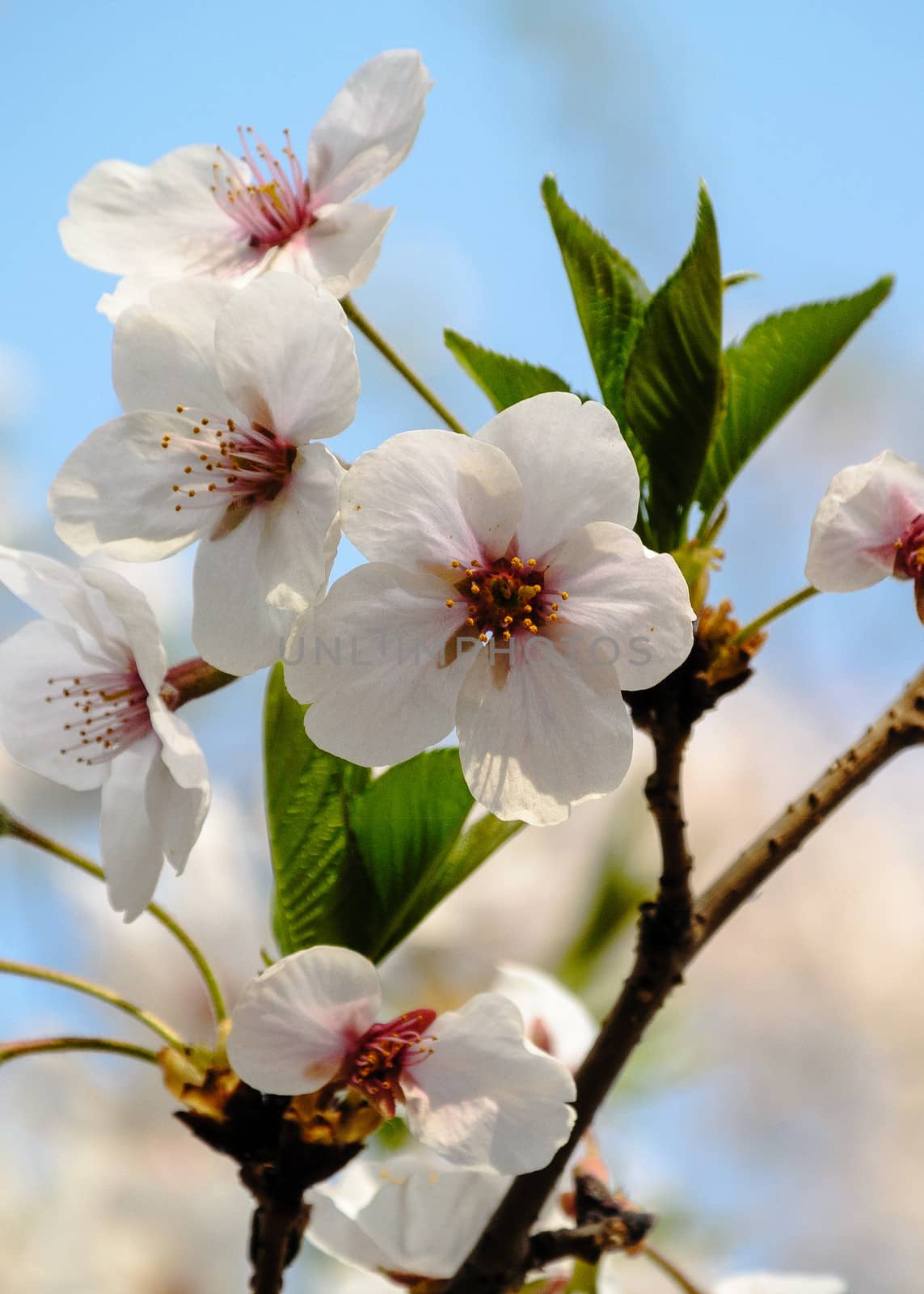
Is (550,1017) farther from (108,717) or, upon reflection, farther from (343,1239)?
(108,717)

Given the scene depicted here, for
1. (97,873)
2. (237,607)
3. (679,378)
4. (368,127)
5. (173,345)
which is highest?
(368,127)

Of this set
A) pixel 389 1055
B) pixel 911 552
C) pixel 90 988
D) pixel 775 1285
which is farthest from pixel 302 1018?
pixel 775 1285

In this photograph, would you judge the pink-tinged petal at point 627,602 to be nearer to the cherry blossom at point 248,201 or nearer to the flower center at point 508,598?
the flower center at point 508,598

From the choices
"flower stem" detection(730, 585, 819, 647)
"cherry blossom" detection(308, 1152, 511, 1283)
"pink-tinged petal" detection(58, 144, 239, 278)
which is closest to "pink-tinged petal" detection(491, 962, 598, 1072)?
"cherry blossom" detection(308, 1152, 511, 1283)

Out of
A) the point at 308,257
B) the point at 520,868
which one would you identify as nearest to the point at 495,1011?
the point at 308,257

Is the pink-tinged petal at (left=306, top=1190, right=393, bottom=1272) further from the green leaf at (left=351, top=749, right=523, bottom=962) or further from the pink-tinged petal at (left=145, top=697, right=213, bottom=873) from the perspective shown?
the pink-tinged petal at (left=145, top=697, right=213, bottom=873)

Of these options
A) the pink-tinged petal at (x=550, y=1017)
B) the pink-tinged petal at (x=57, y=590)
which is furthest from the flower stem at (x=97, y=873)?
the pink-tinged petal at (x=550, y=1017)
